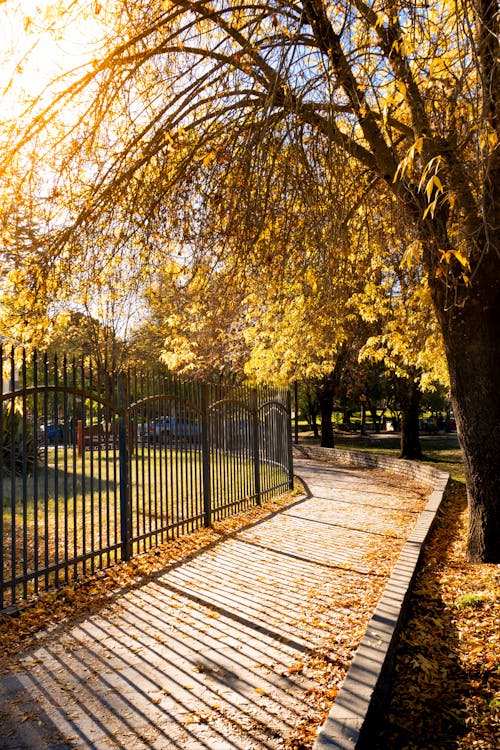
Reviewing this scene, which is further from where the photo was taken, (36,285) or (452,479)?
(452,479)

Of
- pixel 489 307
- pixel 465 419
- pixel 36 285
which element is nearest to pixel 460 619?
pixel 465 419

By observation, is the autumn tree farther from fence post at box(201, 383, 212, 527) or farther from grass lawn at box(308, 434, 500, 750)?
fence post at box(201, 383, 212, 527)

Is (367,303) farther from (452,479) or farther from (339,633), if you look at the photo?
(339,633)

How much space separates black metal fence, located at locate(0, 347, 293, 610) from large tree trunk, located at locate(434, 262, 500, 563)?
12.7 feet

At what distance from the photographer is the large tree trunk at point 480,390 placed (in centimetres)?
721

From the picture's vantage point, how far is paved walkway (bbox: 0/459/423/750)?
379cm

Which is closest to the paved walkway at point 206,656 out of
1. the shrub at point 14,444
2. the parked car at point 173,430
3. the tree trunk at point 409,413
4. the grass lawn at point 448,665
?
the grass lawn at point 448,665

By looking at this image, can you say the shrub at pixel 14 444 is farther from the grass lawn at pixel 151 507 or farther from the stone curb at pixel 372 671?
the stone curb at pixel 372 671

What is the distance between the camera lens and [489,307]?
7211mm

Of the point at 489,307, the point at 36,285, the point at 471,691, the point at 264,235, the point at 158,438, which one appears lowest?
the point at 471,691

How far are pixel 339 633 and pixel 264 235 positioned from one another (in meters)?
5.19

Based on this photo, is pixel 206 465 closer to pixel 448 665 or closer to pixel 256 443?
pixel 256 443

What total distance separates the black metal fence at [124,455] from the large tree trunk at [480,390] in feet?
12.7

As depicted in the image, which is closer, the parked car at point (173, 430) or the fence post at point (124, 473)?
the fence post at point (124, 473)
